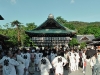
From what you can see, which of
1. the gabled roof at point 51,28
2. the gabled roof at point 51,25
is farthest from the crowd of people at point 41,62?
the gabled roof at point 51,25

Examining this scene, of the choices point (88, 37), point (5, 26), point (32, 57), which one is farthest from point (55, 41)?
point (88, 37)

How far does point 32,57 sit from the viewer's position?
1939 centimetres

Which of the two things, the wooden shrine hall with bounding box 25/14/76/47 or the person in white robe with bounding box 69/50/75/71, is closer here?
the person in white robe with bounding box 69/50/75/71

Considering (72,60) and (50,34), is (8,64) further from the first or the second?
(50,34)

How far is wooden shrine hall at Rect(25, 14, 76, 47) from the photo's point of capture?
27.0m

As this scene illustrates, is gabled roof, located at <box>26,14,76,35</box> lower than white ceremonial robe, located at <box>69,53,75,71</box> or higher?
higher

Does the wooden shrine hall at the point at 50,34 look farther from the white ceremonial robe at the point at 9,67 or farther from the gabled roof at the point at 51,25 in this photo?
the white ceremonial robe at the point at 9,67

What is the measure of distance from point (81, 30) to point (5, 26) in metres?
45.9

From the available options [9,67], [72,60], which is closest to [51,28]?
[72,60]

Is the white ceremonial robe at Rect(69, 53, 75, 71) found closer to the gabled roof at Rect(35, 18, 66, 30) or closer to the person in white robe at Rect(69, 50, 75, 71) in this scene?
the person in white robe at Rect(69, 50, 75, 71)

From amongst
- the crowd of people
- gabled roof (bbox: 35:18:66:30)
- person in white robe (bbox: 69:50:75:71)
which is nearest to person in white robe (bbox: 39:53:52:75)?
the crowd of people

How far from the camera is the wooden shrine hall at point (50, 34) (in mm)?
27031

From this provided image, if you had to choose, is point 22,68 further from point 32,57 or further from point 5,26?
point 5,26

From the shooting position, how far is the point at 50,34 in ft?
88.4
